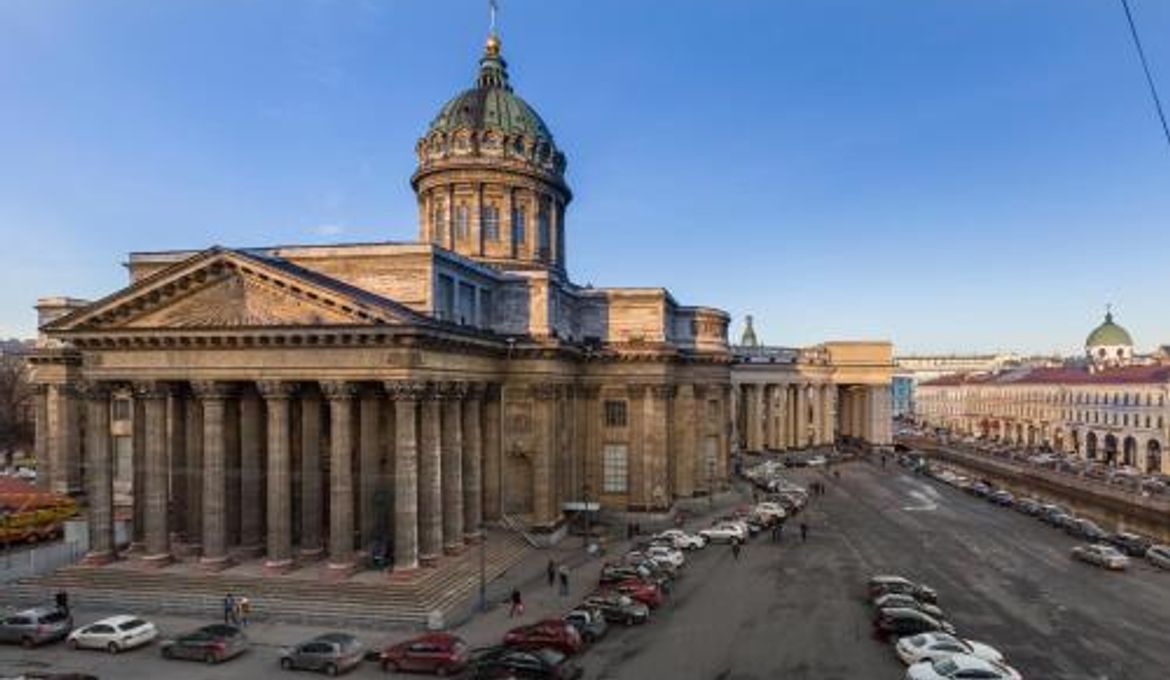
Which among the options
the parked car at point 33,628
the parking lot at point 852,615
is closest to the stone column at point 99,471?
the parked car at point 33,628

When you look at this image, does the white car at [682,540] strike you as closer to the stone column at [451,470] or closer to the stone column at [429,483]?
the stone column at [451,470]

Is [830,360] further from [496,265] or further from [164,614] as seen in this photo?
[164,614]

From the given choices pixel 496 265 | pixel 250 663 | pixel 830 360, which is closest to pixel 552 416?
pixel 496 265

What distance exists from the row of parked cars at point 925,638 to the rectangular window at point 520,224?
3366 cm

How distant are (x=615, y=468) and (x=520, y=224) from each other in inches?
735

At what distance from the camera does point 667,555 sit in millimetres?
44781

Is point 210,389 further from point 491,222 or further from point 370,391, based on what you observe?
point 491,222

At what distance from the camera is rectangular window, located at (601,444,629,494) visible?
57.3 metres

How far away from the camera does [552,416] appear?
163 ft

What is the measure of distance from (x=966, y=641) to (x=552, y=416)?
25540 millimetres

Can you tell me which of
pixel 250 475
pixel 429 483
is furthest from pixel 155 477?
pixel 429 483

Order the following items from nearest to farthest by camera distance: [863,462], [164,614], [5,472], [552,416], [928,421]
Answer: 1. [164,614]
2. [552,416]
3. [5,472]
4. [863,462]
5. [928,421]

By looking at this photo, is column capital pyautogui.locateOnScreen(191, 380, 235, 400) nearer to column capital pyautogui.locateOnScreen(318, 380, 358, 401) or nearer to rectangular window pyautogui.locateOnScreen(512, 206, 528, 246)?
column capital pyautogui.locateOnScreen(318, 380, 358, 401)

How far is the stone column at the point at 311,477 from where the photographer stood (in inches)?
1535
